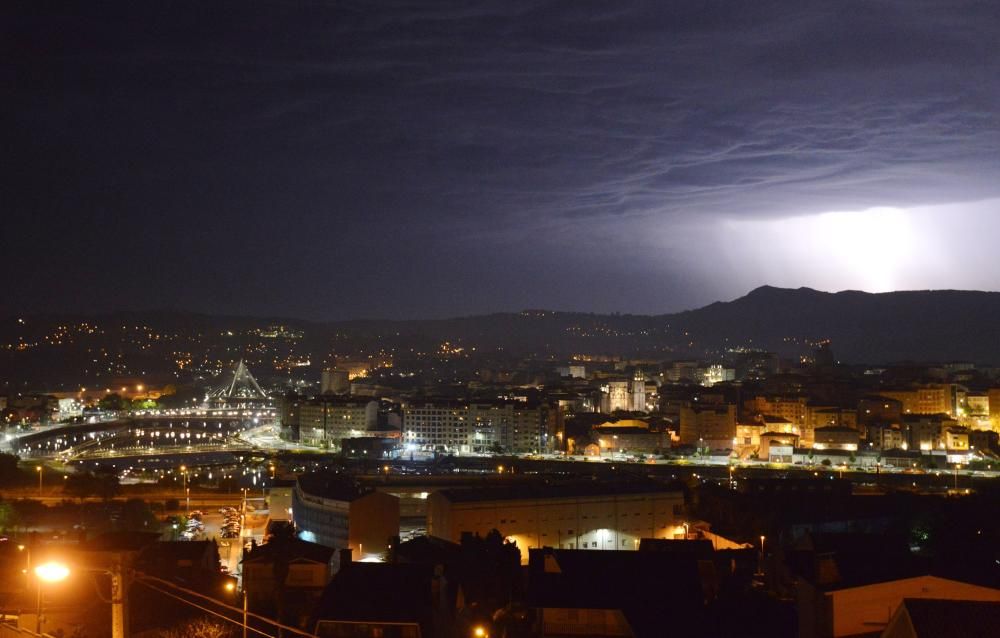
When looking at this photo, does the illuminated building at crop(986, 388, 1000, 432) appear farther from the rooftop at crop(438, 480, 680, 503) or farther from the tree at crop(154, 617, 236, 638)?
the tree at crop(154, 617, 236, 638)

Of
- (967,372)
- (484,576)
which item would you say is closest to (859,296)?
(967,372)

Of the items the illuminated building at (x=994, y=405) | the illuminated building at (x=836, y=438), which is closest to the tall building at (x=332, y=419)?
the illuminated building at (x=836, y=438)

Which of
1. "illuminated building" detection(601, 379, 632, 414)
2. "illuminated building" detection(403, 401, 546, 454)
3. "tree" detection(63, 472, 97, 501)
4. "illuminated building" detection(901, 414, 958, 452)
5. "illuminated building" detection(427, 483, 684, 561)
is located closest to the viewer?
"illuminated building" detection(427, 483, 684, 561)

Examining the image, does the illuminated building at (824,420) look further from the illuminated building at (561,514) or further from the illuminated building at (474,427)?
the illuminated building at (561,514)

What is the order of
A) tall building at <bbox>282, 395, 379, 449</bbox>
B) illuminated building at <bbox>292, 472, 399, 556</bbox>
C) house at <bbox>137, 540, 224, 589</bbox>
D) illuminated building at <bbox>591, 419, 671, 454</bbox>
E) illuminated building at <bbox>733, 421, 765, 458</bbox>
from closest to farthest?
house at <bbox>137, 540, 224, 589</bbox>, illuminated building at <bbox>292, 472, 399, 556</bbox>, illuminated building at <bbox>591, 419, 671, 454</bbox>, illuminated building at <bbox>733, 421, 765, 458</bbox>, tall building at <bbox>282, 395, 379, 449</bbox>

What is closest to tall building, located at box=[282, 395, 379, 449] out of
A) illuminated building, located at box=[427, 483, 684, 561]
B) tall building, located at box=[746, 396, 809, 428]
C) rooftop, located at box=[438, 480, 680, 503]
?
tall building, located at box=[746, 396, 809, 428]

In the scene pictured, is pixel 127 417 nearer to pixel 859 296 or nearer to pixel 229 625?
pixel 229 625
